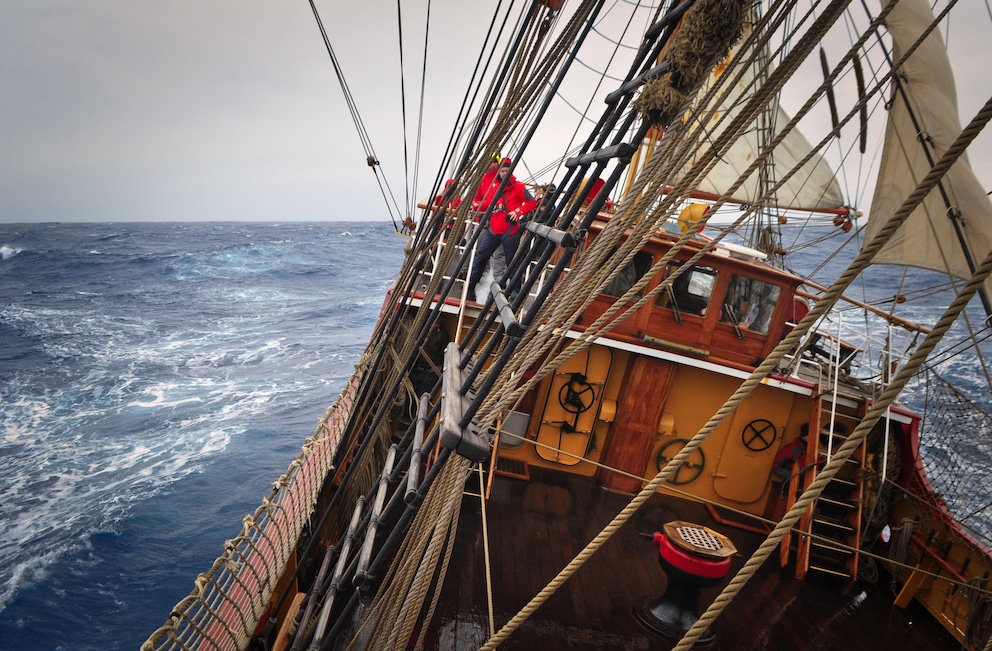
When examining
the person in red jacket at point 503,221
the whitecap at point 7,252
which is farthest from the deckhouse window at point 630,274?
the whitecap at point 7,252

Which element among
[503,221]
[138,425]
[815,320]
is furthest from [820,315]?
[138,425]

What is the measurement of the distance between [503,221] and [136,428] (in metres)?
11.3

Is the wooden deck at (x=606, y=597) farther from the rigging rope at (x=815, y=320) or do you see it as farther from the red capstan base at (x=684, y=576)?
the rigging rope at (x=815, y=320)

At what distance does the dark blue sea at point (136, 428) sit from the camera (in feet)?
27.6

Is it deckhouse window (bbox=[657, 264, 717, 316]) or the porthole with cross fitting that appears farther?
the porthole with cross fitting

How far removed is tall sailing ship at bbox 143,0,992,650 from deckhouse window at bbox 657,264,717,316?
1.1 inches

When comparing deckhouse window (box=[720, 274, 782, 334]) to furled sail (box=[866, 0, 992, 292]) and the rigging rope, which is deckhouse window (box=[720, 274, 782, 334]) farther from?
the rigging rope

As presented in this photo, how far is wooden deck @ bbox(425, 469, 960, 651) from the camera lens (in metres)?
4.39

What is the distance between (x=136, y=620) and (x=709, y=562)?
8.11 meters

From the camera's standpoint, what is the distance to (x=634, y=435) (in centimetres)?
662

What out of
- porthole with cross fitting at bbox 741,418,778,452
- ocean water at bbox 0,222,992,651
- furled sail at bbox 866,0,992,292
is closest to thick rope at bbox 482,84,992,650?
furled sail at bbox 866,0,992,292

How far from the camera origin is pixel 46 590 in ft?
27.1

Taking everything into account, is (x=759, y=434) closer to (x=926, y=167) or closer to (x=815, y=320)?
(x=926, y=167)

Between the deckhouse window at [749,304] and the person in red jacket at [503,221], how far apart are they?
8.09 feet
